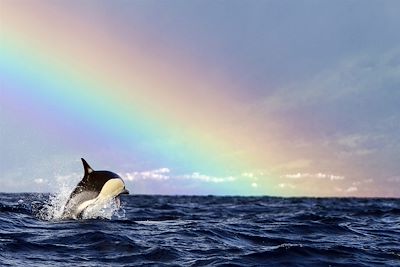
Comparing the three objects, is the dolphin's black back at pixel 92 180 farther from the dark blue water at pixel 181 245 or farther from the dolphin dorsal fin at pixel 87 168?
the dark blue water at pixel 181 245

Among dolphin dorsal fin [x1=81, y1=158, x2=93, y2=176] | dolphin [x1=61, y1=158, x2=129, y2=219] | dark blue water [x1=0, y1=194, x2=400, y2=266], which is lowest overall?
dark blue water [x1=0, y1=194, x2=400, y2=266]

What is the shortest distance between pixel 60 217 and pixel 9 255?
700 centimetres

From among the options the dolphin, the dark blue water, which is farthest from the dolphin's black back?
the dark blue water

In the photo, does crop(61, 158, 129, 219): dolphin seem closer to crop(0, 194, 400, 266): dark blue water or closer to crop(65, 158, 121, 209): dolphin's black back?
crop(65, 158, 121, 209): dolphin's black back

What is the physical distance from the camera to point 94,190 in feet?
55.8

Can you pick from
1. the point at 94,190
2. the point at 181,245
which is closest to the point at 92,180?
the point at 94,190

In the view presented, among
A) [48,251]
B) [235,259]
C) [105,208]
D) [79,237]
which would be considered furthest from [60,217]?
[235,259]

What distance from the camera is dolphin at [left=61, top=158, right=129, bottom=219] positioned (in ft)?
55.9

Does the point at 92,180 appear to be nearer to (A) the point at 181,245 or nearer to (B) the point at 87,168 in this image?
(B) the point at 87,168

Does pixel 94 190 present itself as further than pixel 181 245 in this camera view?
Yes

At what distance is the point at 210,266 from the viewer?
1009cm

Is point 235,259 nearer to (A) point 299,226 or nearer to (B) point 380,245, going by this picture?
(B) point 380,245

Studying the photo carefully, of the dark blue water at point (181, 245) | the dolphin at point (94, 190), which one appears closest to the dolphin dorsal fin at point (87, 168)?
the dolphin at point (94, 190)

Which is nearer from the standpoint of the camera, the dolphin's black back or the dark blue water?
the dark blue water
